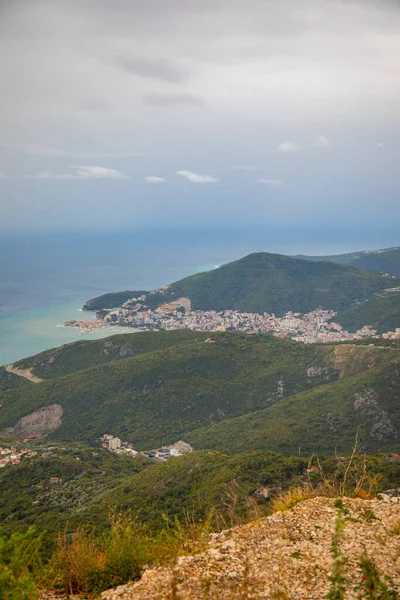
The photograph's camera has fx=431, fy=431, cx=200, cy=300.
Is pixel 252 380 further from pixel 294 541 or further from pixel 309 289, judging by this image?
pixel 309 289

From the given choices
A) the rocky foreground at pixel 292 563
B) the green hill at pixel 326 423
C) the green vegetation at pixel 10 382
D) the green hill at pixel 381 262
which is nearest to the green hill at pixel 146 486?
the rocky foreground at pixel 292 563

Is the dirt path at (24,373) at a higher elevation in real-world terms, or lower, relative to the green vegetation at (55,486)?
higher

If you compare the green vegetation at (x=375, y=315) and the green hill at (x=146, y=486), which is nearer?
the green hill at (x=146, y=486)

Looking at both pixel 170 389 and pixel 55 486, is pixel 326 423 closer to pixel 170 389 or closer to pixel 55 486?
pixel 170 389

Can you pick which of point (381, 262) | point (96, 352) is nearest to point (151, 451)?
point (96, 352)

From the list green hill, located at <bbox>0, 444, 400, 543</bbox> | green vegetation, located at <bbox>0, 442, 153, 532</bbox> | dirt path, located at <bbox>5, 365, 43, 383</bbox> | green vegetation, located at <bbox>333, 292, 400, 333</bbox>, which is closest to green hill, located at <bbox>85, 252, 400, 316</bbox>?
green vegetation, located at <bbox>333, 292, 400, 333</bbox>

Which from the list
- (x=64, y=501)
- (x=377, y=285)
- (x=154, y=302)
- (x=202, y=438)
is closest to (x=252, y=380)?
(x=202, y=438)

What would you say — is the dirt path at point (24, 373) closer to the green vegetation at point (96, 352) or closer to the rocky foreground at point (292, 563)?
the green vegetation at point (96, 352)
